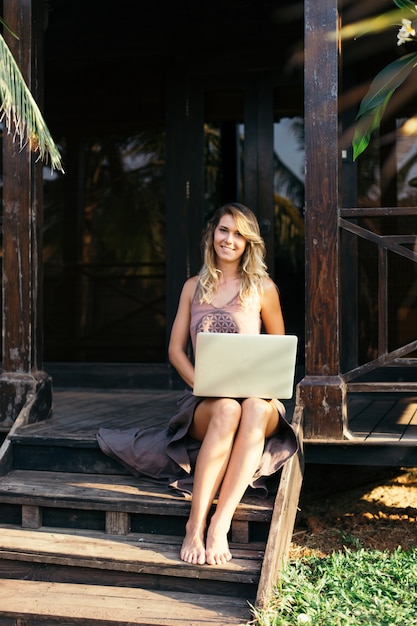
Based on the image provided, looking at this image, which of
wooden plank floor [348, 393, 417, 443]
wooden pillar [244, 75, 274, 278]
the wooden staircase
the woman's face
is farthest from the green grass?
wooden pillar [244, 75, 274, 278]

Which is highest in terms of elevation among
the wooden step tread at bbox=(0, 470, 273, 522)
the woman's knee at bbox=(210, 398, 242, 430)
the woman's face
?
the woman's face

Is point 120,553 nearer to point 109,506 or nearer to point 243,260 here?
point 109,506

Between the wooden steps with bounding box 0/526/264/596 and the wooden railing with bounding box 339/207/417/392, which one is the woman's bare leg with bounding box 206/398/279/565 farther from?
the wooden railing with bounding box 339/207/417/392

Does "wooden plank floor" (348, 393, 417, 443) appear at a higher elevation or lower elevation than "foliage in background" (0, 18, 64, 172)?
lower

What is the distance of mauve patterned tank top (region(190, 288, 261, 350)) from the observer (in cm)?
319

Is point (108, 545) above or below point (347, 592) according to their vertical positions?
above

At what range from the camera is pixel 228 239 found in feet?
10.5

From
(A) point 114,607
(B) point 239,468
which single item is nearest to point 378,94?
(B) point 239,468

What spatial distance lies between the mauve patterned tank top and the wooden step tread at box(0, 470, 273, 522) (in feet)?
2.24

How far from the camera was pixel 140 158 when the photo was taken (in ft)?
20.2

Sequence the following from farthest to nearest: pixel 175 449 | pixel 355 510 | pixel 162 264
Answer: pixel 162 264, pixel 355 510, pixel 175 449

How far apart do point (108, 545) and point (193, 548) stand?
0.38m

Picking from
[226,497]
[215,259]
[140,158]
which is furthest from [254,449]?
[140,158]

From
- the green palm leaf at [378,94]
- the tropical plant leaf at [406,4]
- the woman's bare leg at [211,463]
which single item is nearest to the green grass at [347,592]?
the woman's bare leg at [211,463]
